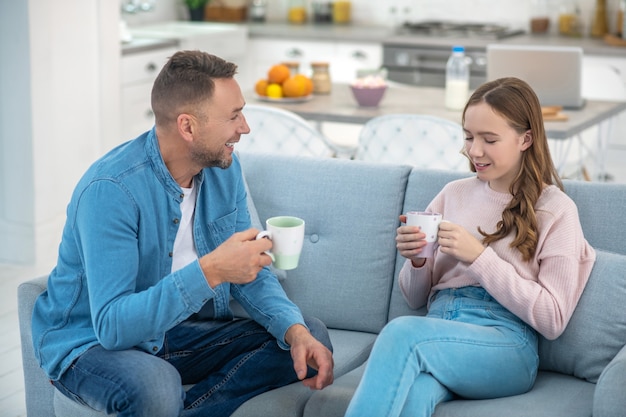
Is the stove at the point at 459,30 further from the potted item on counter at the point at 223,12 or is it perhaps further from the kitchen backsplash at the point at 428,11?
the potted item on counter at the point at 223,12

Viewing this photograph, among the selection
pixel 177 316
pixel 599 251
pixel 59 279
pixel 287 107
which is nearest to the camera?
pixel 177 316

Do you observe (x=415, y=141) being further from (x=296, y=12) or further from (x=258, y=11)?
(x=258, y=11)

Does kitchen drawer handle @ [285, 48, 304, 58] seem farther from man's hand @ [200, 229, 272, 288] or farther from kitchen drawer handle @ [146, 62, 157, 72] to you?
man's hand @ [200, 229, 272, 288]

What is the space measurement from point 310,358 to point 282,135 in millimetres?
1624

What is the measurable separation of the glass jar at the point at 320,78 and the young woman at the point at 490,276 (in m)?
2.05

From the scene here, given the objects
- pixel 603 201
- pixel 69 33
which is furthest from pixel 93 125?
pixel 603 201

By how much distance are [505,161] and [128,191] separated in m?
0.88

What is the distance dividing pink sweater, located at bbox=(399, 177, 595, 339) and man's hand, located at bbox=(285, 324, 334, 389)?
33 centimetres

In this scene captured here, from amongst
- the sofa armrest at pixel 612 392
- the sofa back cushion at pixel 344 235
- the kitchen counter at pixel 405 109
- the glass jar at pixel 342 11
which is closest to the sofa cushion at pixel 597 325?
the sofa armrest at pixel 612 392

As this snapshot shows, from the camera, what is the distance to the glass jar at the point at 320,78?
4.39 meters

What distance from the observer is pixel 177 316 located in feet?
6.62

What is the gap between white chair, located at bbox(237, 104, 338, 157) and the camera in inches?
145

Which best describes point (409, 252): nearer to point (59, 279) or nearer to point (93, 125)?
point (59, 279)

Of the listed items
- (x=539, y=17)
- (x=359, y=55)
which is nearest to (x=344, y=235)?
(x=359, y=55)
